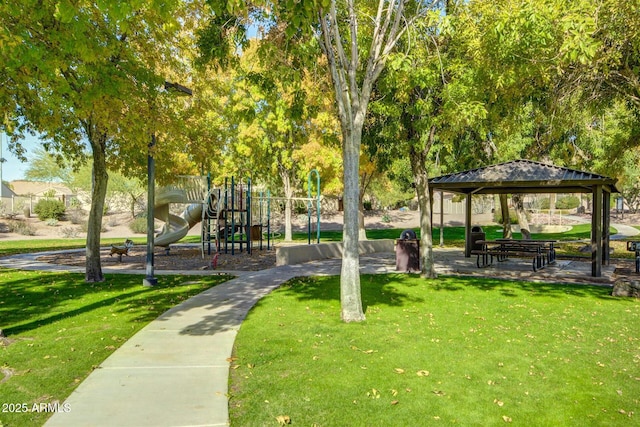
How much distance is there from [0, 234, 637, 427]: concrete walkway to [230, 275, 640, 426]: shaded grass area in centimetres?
28

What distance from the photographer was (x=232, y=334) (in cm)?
699

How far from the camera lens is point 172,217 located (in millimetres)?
23844

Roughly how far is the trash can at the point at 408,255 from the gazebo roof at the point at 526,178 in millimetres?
2612

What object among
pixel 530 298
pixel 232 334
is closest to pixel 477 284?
pixel 530 298

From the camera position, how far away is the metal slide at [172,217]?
2123 cm

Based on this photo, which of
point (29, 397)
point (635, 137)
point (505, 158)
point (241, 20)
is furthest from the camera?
point (505, 158)

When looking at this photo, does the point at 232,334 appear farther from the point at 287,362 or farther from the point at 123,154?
the point at 123,154

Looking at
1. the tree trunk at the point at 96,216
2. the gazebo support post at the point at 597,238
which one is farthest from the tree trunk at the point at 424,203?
the tree trunk at the point at 96,216

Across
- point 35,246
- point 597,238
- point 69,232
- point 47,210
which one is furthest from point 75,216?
point 597,238

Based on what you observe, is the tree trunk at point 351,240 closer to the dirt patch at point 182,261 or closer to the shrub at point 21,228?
the dirt patch at point 182,261

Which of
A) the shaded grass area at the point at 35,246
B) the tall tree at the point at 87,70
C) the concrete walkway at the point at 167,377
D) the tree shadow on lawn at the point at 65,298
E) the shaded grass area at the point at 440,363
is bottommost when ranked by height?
the shaded grass area at the point at 440,363

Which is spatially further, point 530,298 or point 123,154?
point 123,154

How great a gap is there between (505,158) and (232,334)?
21.2 metres

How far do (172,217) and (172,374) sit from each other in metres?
19.7
